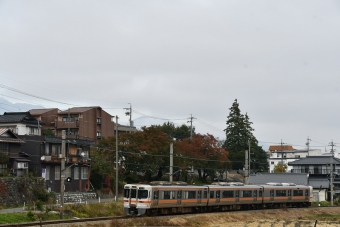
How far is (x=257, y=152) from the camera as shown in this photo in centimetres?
10269

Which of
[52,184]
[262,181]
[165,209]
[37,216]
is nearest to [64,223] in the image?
[37,216]

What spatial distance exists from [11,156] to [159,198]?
2147 cm

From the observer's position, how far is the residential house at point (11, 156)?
51.5 m

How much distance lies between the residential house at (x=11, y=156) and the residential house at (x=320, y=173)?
40710 mm

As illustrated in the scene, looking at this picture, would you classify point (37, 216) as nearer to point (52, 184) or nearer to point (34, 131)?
point (52, 184)

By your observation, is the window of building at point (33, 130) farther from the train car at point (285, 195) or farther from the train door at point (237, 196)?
the train door at point (237, 196)

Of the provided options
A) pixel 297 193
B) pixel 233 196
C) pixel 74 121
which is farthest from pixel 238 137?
pixel 233 196

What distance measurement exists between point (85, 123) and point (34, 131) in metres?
12.7

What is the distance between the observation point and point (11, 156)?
2115 inches

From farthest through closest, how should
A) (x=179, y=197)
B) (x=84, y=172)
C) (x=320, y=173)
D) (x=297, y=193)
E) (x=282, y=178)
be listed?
(x=320, y=173) → (x=282, y=178) → (x=84, y=172) → (x=297, y=193) → (x=179, y=197)

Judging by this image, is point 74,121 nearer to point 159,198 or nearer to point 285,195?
point 285,195

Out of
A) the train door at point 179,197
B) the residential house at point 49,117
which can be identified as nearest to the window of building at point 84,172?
the train door at point 179,197

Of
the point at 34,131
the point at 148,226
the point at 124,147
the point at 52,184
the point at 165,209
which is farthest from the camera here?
the point at 34,131

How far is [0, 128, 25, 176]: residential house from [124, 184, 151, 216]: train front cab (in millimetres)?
16981
